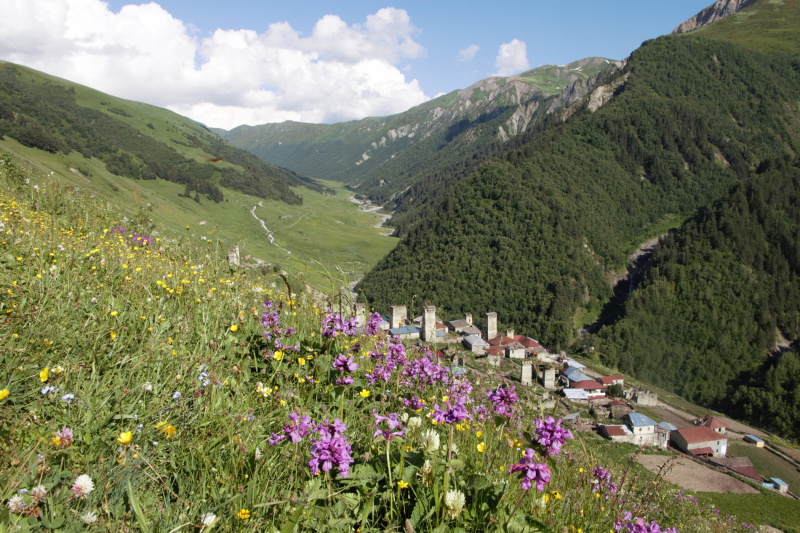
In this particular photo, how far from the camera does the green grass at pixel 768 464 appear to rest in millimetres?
43062

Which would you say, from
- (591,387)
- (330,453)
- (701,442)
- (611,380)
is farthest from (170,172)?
(330,453)

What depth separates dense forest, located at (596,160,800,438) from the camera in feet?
247

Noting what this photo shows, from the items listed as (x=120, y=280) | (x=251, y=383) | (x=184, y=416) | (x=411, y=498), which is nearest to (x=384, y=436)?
(x=411, y=498)

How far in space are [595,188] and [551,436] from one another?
152m

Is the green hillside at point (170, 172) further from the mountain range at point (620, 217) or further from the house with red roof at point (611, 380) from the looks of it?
the house with red roof at point (611, 380)

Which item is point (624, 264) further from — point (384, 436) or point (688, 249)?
point (384, 436)

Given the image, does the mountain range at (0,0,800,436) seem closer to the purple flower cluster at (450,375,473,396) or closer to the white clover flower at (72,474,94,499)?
the purple flower cluster at (450,375,473,396)

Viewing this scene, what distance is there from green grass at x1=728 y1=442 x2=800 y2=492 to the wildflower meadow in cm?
5402

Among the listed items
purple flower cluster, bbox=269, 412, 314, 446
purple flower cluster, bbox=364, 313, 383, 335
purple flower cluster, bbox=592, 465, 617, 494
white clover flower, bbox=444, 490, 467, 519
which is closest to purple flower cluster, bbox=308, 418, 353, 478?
purple flower cluster, bbox=269, 412, 314, 446

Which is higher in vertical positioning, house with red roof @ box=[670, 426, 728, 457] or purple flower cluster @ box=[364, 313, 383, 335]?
purple flower cluster @ box=[364, 313, 383, 335]

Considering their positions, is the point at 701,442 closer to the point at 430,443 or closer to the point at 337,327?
the point at 337,327

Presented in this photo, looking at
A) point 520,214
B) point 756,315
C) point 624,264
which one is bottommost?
point 756,315

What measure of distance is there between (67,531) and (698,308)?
371ft

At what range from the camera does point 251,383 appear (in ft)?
13.1
